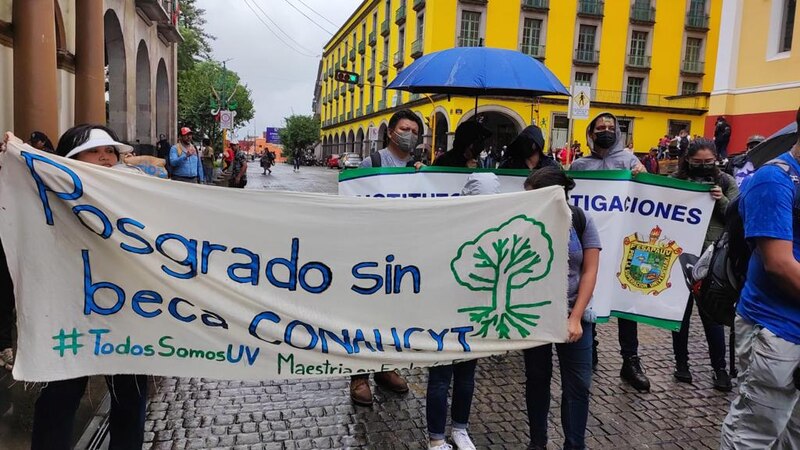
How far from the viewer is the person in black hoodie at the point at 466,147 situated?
14.3 feet

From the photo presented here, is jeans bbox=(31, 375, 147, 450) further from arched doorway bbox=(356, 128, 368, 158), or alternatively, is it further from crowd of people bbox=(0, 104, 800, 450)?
arched doorway bbox=(356, 128, 368, 158)

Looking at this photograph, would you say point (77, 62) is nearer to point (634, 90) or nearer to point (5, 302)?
point (5, 302)

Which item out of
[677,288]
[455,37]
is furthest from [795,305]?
[455,37]

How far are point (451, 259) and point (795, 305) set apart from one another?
1577mm

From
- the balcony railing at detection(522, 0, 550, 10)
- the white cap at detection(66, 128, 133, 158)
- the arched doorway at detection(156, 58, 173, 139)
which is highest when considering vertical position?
the balcony railing at detection(522, 0, 550, 10)

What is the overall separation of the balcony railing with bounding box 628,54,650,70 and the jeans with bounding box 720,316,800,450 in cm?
4252

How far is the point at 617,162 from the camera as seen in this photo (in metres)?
4.47

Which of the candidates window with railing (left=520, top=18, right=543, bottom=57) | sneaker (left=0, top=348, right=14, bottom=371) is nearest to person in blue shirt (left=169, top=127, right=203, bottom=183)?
sneaker (left=0, top=348, right=14, bottom=371)

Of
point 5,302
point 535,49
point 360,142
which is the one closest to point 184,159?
point 5,302

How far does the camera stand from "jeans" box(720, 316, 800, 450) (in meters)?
2.42

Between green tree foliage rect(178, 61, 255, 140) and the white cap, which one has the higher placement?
green tree foliage rect(178, 61, 255, 140)

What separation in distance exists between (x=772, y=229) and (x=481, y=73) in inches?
133

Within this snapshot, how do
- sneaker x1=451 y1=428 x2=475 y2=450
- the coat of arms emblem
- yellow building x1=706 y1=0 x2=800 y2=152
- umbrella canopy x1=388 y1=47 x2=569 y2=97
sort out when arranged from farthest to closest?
yellow building x1=706 y1=0 x2=800 y2=152, umbrella canopy x1=388 y1=47 x2=569 y2=97, the coat of arms emblem, sneaker x1=451 y1=428 x2=475 y2=450

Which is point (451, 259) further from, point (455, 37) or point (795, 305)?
point (455, 37)
